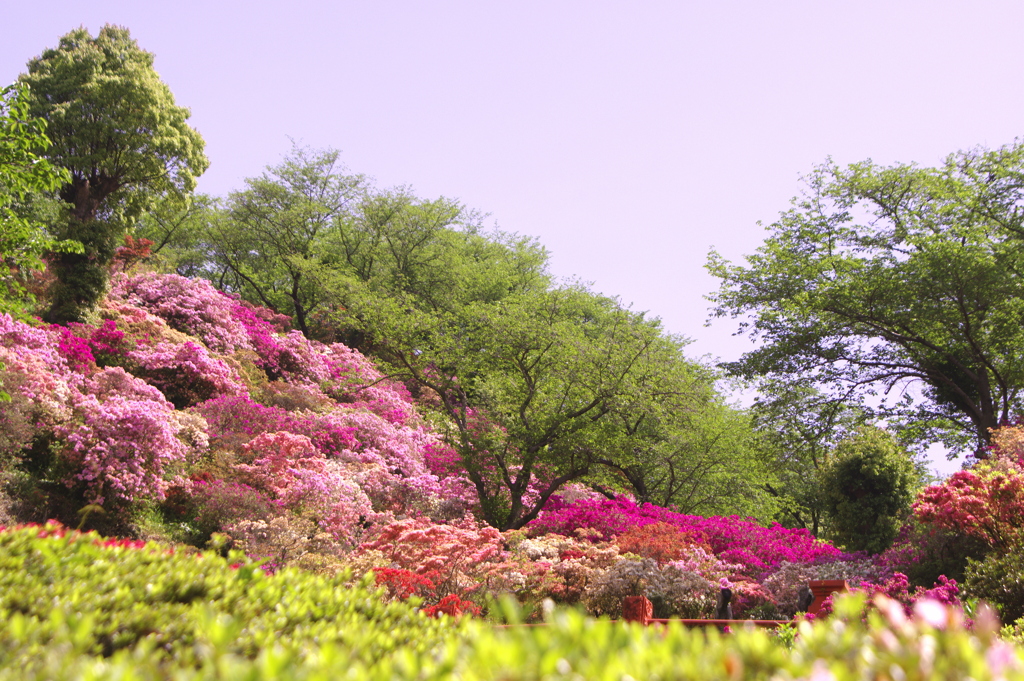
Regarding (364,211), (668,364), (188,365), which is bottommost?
(188,365)

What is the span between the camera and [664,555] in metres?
9.98

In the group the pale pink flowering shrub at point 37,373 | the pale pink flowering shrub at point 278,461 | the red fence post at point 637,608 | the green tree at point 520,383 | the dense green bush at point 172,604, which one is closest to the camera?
the dense green bush at point 172,604

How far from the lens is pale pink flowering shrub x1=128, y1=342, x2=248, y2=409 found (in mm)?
15539

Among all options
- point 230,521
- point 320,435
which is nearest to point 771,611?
point 230,521

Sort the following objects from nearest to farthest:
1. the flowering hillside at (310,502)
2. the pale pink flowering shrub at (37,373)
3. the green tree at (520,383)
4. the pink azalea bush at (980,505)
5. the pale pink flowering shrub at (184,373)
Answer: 1. the pink azalea bush at (980,505)
2. the flowering hillside at (310,502)
3. the pale pink flowering shrub at (37,373)
4. the green tree at (520,383)
5. the pale pink flowering shrub at (184,373)

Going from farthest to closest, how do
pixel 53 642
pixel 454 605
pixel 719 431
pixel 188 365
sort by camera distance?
pixel 719 431
pixel 188 365
pixel 454 605
pixel 53 642

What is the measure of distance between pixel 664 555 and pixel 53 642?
917cm

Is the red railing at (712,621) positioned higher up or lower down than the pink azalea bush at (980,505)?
lower down

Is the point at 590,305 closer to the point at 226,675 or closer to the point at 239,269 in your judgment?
the point at 226,675

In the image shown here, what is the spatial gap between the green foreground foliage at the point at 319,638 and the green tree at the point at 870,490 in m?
14.9

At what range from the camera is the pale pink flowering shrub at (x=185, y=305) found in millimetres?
19344

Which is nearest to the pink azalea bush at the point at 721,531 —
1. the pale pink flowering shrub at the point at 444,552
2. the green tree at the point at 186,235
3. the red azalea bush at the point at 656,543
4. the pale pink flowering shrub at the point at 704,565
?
the pale pink flowering shrub at the point at 704,565

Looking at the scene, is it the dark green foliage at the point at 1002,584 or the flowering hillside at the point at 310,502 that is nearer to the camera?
the dark green foliage at the point at 1002,584

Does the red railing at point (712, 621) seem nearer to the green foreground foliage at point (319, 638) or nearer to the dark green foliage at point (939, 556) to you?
the dark green foliage at point (939, 556)
